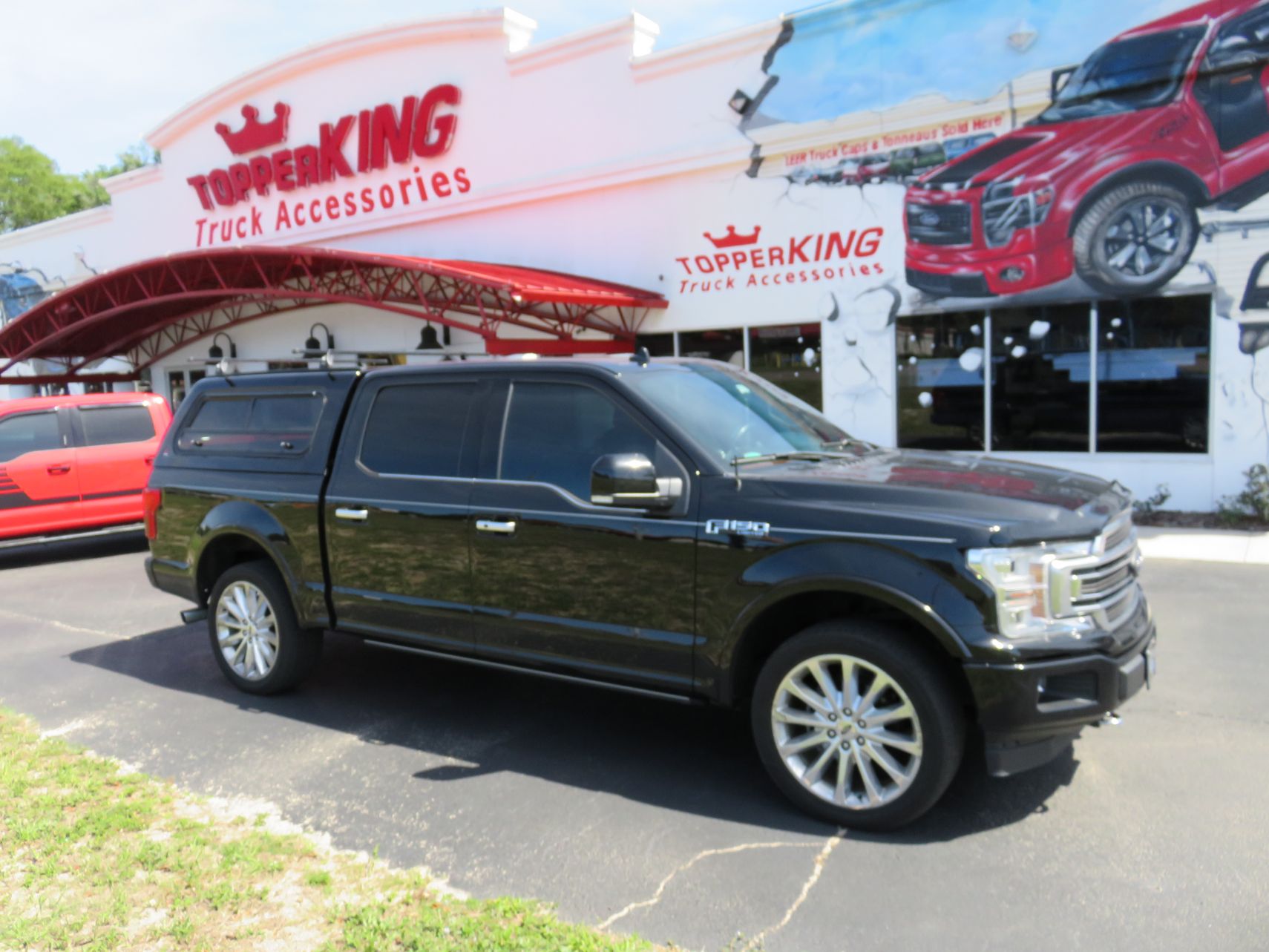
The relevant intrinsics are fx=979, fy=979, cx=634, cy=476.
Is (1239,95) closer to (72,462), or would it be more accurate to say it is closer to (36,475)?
(72,462)

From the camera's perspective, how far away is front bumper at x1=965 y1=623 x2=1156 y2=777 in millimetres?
3529

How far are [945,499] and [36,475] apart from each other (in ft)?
33.7

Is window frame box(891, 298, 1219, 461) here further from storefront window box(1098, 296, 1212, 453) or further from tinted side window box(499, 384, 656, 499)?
tinted side window box(499, 384, 656, 499)

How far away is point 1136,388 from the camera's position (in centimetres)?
1103

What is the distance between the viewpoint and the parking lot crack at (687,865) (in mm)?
3300

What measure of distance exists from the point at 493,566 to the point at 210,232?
19.3 metres

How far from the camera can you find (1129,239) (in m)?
10.9

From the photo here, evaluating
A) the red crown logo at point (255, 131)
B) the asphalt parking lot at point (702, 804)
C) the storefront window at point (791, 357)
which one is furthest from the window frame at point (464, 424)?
the red crown logo at point (255, 131)

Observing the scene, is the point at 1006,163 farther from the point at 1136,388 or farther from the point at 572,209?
the point at 572,209

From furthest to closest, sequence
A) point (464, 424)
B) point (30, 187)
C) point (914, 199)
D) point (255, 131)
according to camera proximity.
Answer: point (30, 187) < point (255, 131) < point (914, 199) < point (464, 424)

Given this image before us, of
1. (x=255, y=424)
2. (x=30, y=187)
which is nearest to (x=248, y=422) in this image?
(x=255, y=424)

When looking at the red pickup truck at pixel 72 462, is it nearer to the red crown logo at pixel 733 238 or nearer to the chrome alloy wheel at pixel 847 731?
the red crown logo at pixel 733 238

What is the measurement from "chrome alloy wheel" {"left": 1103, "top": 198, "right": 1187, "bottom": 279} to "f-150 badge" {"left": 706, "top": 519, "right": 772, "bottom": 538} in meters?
8.82

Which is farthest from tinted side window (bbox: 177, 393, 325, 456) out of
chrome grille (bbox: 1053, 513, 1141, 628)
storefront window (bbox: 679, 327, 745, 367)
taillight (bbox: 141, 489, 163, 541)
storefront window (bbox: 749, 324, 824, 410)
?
storefront window (bbox: 749, 324, 824, 410)
